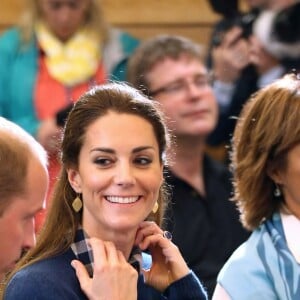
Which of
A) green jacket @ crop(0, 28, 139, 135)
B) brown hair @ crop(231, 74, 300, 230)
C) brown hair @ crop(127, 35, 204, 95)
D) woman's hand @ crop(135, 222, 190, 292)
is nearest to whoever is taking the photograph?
woman's hand @ crop(135, 222, 190, 292)

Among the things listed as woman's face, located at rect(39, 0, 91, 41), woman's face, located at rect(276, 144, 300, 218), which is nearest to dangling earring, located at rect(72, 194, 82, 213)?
woman's face, located at rect(276, 144, 300, 218)

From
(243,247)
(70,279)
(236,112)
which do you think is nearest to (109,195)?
(70,279)

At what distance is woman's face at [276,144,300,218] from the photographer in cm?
170

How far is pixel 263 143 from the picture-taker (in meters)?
1.72

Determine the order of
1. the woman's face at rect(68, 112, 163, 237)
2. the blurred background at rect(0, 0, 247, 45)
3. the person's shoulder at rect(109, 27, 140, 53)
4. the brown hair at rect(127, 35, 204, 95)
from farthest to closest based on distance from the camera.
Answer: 1. the blurred background at rect(0, 0, 247, 45)
2. the person's shoulder at rect(109, 27, 140, 53)
3. the brown hair at rect(127, 35, 204, 95)
4. the woman's face at rect(68, 112, 163, 237)

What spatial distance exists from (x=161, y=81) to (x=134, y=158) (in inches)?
36.4

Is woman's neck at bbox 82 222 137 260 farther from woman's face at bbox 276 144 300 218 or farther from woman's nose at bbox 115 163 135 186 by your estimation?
woman's face at bbox 276 144 300 218

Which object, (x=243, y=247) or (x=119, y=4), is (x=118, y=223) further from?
(x=119, y=4)

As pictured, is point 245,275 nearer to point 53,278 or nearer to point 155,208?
point 155,208

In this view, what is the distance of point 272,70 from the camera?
2584 mm

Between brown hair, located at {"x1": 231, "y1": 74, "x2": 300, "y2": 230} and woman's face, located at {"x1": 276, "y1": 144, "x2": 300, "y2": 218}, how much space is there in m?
0.01

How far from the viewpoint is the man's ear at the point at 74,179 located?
1.52m

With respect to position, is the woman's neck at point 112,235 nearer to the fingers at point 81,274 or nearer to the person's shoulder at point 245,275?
the fingers at point 81,274

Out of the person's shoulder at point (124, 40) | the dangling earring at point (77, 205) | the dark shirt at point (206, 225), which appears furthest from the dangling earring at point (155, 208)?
the person's shoulder at point (124, 40)
